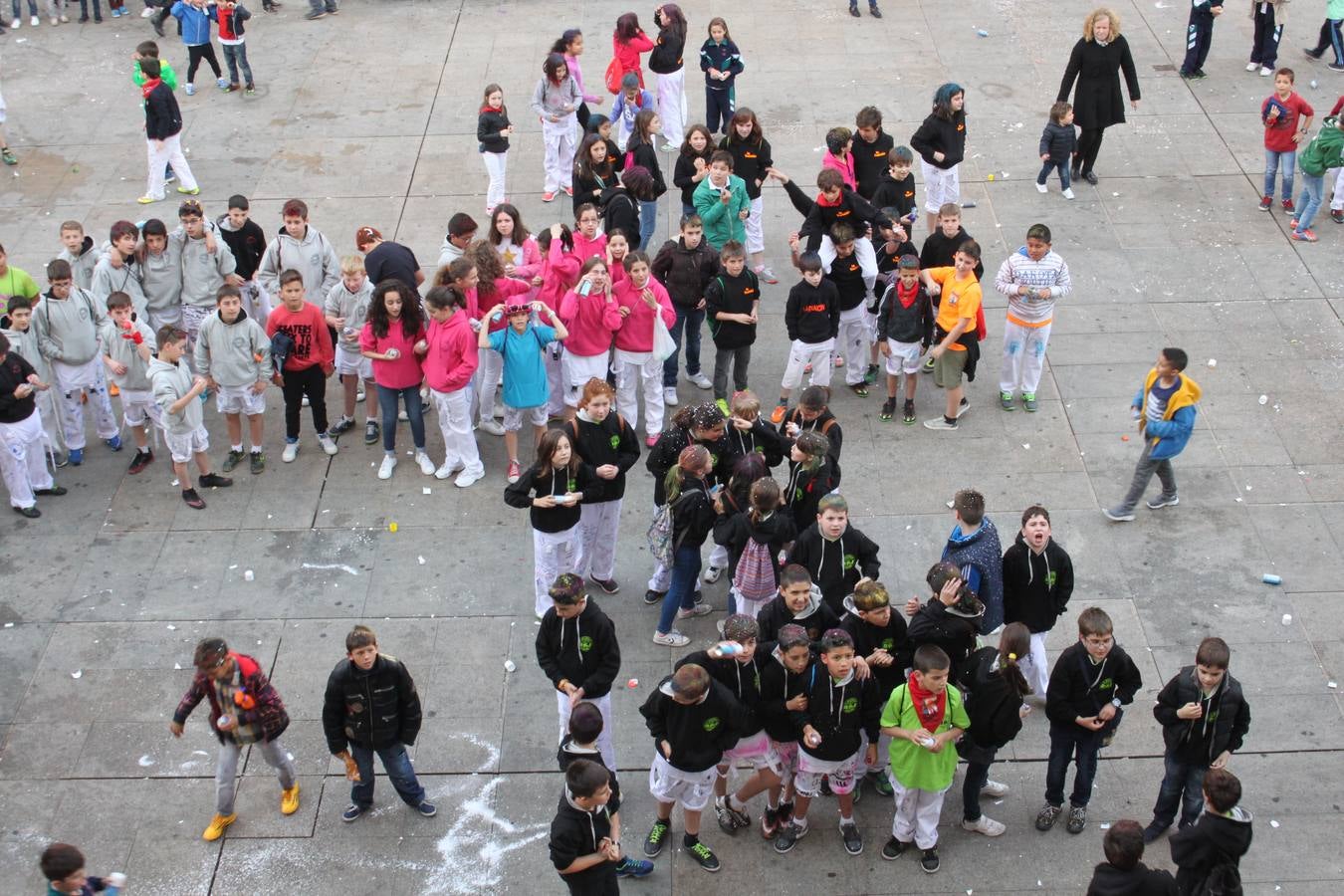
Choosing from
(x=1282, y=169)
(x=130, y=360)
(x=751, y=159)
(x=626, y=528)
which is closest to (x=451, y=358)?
(x=626, y=528)

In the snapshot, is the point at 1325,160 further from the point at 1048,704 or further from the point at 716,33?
the point at 1048,704

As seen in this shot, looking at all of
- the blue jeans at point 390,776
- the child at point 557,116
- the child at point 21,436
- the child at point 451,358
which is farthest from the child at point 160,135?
the blue jeans at point 390,776

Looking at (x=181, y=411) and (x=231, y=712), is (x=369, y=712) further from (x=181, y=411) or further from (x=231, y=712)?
(x=181, y=411)

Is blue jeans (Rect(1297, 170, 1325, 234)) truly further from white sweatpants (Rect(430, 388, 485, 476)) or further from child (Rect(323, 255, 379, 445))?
child (Rect(323, 255, 379, 445))

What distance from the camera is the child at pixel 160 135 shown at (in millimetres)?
13492

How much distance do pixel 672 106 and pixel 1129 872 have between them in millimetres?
10361

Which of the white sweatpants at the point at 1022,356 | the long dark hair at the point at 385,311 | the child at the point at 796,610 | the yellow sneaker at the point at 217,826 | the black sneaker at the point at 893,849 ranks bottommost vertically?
the yellow sneaker at the point at 217,826

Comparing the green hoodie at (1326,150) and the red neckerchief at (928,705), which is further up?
the green hoodie at (1326,150)

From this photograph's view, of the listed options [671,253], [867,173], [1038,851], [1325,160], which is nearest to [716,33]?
[867,173]

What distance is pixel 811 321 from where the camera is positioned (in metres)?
10.5

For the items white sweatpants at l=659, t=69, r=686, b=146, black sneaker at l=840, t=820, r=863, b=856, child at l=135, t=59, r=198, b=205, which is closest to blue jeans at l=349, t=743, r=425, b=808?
black sneaker at l=840, t=820, r=863, b=856

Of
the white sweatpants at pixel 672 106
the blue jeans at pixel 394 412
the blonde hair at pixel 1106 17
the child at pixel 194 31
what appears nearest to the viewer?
the blue jeans at pixel 394 412

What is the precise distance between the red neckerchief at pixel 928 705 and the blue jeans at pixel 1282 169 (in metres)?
8.70

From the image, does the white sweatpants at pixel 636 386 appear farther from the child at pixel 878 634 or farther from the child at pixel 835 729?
the child at pixel 835 729
